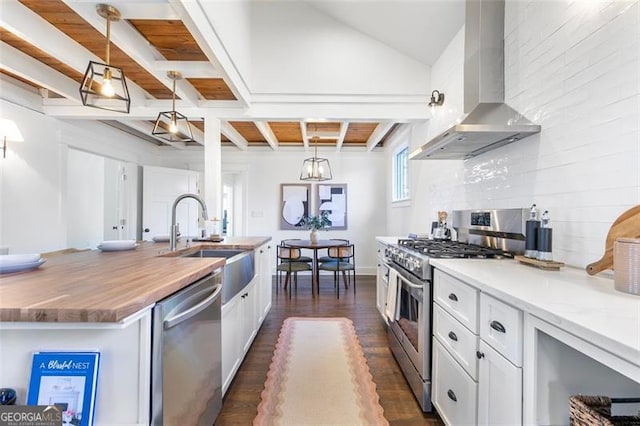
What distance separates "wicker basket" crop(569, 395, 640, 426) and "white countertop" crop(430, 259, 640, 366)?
0.26 meters

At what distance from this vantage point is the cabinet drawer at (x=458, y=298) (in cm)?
131

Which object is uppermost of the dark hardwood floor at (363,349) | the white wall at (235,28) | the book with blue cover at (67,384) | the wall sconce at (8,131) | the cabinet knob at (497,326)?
the white wall at (235,28)

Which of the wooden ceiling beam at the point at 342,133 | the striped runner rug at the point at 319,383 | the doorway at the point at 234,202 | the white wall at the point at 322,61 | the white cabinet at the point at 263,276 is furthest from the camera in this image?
the doorway at the point at 234,202

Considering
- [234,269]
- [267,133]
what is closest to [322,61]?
[267,133]

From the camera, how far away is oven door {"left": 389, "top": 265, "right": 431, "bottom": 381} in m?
1.80

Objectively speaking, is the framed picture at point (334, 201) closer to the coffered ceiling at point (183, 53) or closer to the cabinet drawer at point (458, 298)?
the coffered ceiling at point (183, 53)

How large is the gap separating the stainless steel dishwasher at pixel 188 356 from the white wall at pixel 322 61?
258 centimetres

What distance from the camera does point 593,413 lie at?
2.69 ft

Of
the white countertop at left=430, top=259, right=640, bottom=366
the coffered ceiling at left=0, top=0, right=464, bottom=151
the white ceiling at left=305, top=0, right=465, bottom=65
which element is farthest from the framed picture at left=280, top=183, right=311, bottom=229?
the white countertop at left=430, top=259, right=640, bottom=366

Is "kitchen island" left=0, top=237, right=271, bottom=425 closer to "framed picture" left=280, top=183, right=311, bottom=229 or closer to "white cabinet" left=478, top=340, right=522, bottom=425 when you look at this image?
"white cabinet" left=478, top=340, right=522, bottom=425

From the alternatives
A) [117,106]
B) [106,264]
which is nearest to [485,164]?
[106,264]

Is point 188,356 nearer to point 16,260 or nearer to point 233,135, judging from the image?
point 16,260

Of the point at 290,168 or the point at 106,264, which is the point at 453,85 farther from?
the point at 290,168

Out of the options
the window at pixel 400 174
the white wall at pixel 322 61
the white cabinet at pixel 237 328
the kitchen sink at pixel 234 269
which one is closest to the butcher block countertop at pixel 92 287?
the kitchen sink at pixel 234 269
